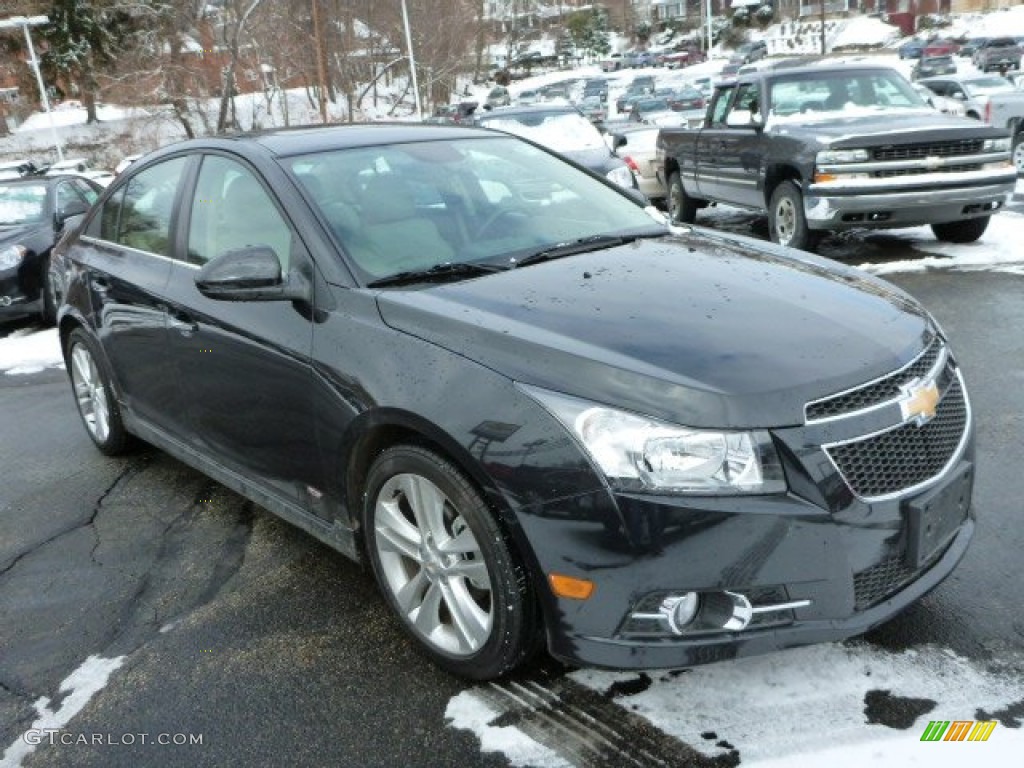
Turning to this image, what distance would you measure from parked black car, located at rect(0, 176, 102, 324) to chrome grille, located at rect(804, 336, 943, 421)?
7.91 m

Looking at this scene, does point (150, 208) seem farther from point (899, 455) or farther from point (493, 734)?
point (899, 455)

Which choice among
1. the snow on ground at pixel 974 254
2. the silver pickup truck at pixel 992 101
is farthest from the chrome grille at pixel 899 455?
the silver pickup truck at pixel 992 101

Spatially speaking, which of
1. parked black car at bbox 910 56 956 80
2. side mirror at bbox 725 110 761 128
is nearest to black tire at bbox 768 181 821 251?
side mirror at bbox 725 110 761 128

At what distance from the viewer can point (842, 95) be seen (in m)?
9.45

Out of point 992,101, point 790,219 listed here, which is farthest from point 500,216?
point 992,101

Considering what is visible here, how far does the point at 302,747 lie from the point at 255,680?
0.41m

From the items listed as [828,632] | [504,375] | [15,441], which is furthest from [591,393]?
[15,441]

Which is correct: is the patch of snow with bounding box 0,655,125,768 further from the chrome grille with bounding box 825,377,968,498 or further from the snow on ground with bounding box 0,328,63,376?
the snow on ground with bounding box 0,328,63,376

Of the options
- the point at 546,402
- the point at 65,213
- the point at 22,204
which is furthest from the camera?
the point at 22,204

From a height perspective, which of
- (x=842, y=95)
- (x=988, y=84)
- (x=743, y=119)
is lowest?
(x=988, y=84)

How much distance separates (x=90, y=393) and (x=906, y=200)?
6710mm

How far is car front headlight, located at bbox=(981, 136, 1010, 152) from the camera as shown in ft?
27.8

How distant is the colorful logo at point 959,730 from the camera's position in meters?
2.42

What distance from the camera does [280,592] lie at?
3.50 metres
